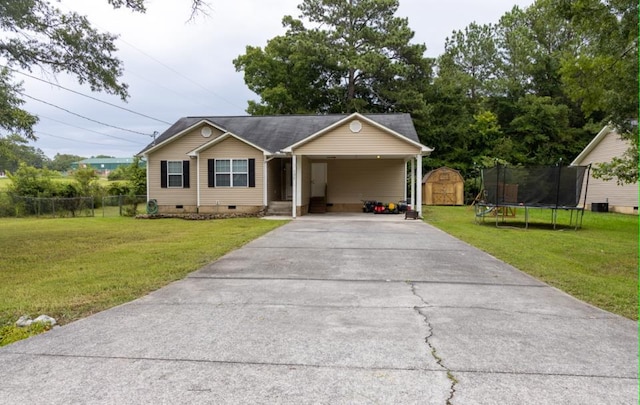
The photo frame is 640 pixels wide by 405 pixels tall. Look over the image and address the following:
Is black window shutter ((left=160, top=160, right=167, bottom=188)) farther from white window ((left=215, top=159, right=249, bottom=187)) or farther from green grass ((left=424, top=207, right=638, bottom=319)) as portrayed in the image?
green grass ((left=424, top=207, right=638, bottom=319))

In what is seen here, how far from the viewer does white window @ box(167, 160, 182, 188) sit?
18.9 metres

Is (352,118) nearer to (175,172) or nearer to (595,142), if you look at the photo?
(175,172)

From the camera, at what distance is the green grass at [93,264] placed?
16.4 ft

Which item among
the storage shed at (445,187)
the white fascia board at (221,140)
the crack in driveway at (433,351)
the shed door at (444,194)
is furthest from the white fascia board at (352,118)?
the crack in driveway at (433,351)

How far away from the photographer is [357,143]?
1672 centimetres

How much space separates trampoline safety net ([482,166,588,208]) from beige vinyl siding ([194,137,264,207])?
931 cm

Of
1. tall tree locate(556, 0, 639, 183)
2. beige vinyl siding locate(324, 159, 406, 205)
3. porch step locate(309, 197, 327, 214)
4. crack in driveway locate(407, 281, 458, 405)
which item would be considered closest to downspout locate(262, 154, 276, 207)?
porch step locate(309, 197, 327, 214)

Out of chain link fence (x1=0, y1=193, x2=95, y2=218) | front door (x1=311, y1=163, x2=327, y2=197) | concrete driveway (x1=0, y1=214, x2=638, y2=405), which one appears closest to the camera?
concrete driveway (x1=0, y1=214, x2=638, y2=405)

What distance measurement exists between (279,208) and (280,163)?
3.01m

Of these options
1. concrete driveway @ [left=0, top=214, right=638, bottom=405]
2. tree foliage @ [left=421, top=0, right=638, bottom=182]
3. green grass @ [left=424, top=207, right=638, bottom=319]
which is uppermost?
tree foliage @ [left=421, top=0, right=638, bottom=182]

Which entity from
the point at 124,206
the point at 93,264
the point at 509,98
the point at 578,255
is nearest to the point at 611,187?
the point at 509,98

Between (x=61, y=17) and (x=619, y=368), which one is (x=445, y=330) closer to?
(x=619, y=368)

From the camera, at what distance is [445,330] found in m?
3.98

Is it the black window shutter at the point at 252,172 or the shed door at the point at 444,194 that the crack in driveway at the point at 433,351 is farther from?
the shed door at the point at 444,194
